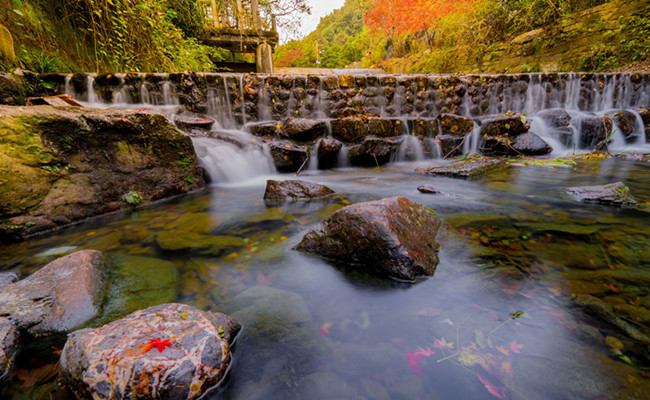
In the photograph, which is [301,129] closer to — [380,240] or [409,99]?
[409,99]

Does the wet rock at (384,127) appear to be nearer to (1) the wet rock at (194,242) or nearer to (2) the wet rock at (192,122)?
(2) the wet rock at (192,122)

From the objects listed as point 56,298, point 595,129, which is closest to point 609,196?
point 56,298

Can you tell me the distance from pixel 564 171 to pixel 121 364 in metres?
7.53

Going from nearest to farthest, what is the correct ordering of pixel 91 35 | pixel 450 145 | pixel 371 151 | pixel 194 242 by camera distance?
pixel 194 242, pixel 91 35, pixel 371 151, pixel 450 145

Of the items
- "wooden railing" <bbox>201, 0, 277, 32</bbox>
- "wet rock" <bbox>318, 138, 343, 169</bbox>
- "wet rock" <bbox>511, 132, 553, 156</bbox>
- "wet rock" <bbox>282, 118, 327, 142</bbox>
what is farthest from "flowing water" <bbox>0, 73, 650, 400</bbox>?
"wooden railing" <bbox>201, 0, 277, 32</bbox>

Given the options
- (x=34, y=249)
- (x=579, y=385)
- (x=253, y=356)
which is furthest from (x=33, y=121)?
(x=579, y=385)

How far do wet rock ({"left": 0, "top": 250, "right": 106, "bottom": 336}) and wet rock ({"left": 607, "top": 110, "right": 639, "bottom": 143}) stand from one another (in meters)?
12.3

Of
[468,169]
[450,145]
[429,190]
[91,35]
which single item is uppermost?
[91,35]

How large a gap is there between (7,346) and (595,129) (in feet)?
39.2

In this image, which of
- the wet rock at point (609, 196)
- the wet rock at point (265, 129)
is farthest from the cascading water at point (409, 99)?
the wet rock at point (609, 196)

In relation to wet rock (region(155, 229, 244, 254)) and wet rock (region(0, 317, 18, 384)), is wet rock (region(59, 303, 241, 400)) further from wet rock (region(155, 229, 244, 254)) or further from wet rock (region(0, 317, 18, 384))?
wet rock (region(155, 229, 244, 254))

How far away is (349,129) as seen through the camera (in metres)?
6.88

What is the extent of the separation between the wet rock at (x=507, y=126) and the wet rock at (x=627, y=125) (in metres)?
3.27

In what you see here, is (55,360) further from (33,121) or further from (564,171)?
(564,171)
